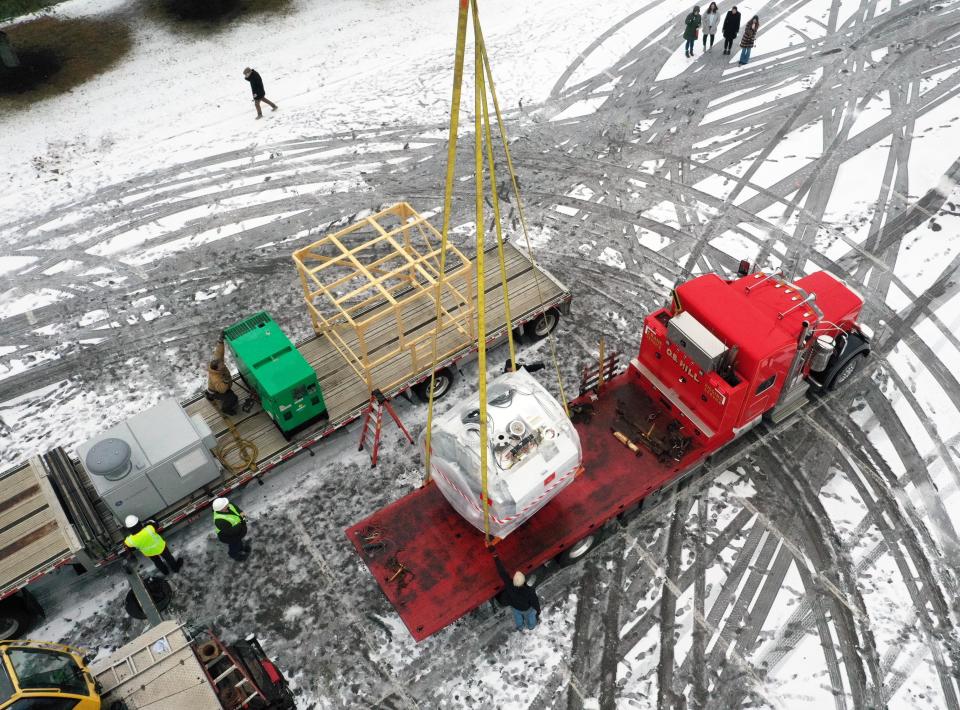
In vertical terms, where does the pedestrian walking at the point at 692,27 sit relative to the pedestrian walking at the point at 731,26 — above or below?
above

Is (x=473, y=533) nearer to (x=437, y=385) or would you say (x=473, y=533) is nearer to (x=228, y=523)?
(x=437, y=385)

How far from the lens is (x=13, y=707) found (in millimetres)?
8656

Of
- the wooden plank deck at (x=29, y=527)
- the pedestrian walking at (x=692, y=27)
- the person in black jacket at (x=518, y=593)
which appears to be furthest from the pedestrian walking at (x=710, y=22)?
the wooden plank deck at (x=29, y=527)

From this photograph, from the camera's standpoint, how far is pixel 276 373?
1184 cm

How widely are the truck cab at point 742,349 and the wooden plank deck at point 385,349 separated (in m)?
2.80

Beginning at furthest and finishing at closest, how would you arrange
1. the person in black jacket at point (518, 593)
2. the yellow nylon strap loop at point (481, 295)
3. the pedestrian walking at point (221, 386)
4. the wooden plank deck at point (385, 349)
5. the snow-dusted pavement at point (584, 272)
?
the wooden plank deck at point (385, 349), the pedestrian walking at point (221, 386), the snow-dusted pavement at point (584, 272), the person in black jacket at point (518, 593), the yellow nylon strap loop at point (481, 295)

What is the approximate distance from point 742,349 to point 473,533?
485cm

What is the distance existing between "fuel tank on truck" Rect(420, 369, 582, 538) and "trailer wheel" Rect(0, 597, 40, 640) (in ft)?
21.5

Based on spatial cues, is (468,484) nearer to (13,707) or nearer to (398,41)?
(13,707)

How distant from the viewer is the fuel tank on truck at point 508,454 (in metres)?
10.3

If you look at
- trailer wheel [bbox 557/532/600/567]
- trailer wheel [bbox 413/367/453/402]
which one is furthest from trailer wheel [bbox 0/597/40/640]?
trailer wheel [bbox 557/532/600/567]

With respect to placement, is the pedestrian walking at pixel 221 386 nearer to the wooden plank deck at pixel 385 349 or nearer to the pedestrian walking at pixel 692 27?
the wooden plank deck at pixel 385 349

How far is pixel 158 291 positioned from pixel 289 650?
873 centimetres

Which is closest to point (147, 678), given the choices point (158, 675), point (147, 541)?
point (158, 675)
